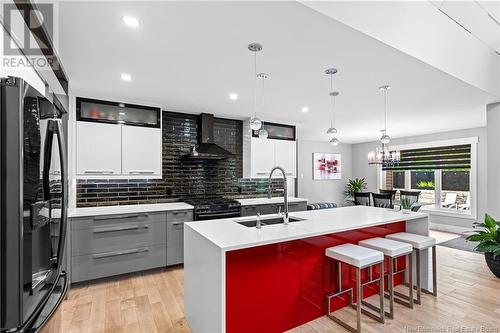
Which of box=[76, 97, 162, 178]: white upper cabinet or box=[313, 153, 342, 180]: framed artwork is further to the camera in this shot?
box=[313, 153, 342, 180]: framed artwork

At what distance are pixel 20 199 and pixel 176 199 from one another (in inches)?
125

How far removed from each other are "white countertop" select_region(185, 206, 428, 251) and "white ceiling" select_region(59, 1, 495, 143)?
1.52 meters

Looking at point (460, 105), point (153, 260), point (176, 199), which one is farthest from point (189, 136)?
point (460, 105)

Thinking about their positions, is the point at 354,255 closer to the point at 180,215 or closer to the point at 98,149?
the point at 180,215

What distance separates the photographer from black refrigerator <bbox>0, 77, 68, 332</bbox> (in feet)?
3.50

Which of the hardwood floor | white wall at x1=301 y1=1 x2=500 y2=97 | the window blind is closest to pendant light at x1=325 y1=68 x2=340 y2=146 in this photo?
white wall at x1=301 y1=1 x2=500 y2=97

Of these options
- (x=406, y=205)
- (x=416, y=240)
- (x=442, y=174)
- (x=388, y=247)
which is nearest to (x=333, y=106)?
(x=406, y=205)

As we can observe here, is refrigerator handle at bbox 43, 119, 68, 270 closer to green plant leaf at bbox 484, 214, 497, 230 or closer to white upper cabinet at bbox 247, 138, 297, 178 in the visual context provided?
white upper cabinet at bbox 247, 138, 297, 178

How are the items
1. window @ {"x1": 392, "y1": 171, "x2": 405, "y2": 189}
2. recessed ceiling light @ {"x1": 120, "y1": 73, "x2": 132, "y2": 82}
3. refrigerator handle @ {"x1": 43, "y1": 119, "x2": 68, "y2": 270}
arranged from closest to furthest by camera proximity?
1. refrigerator handle @ {"x1": 43, "y1": 119, "x2": 68, "y2": 270}
2. recessed ceiling light @ {"x1": 120, "y1": 73, "x2": 132, "y2": 82}
3. window @ {"x1": 392, "y1": 171, "x2": 405, "y2": 189}

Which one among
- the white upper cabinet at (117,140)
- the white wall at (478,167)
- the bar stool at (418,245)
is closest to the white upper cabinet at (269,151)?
the white upper cabinet at (117,140)

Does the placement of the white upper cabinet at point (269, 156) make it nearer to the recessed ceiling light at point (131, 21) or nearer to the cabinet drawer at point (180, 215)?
the cabinet drawer at point (180, 215)

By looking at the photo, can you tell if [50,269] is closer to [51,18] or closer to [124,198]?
[51,18]

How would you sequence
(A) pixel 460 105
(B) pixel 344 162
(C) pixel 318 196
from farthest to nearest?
(B) pixel 344 162 → (C) pixel 318 196 → (A) pixel 460 105

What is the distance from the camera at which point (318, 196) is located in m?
7.48
